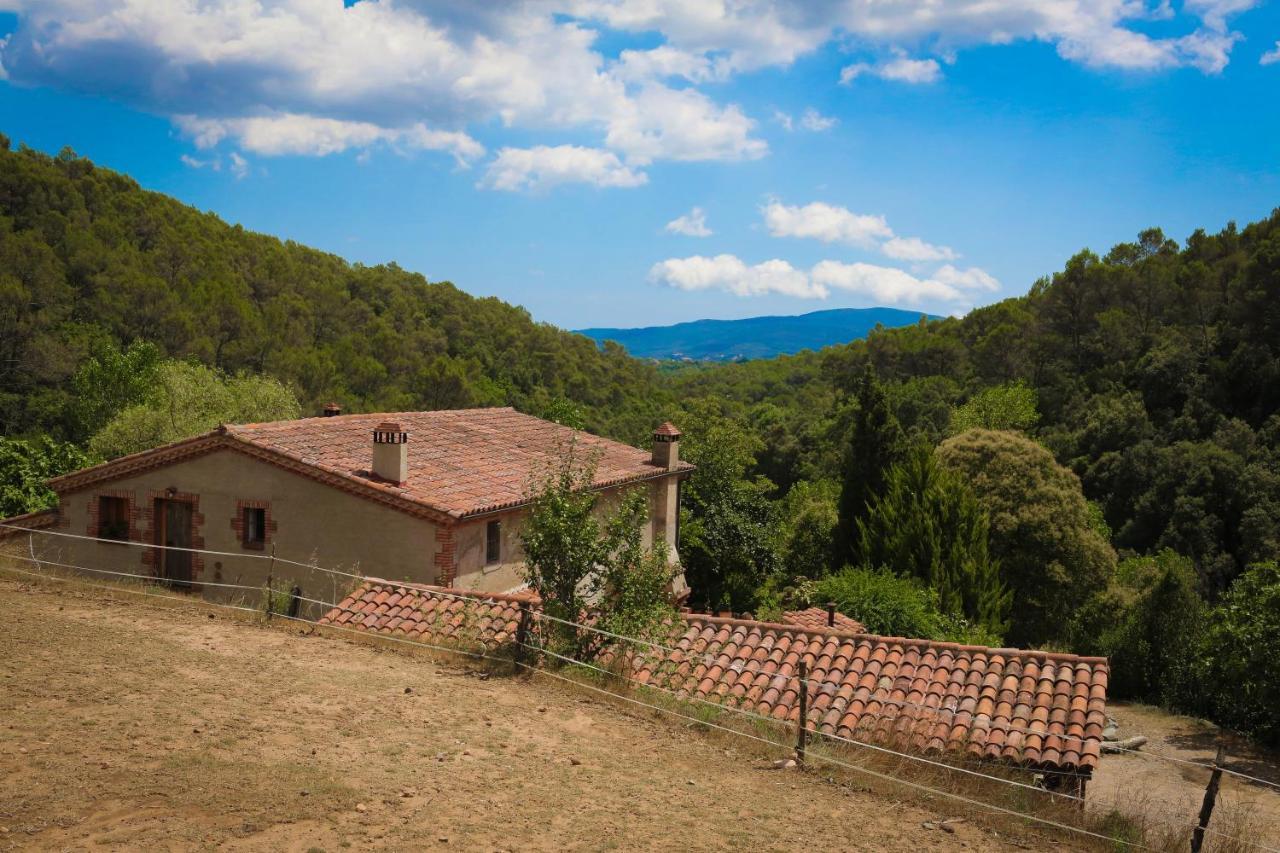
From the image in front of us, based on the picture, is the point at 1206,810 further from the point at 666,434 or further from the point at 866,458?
the point at 866,458

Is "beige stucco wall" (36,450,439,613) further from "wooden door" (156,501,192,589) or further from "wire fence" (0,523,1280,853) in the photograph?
"wire fence" (0,523,1280,853)

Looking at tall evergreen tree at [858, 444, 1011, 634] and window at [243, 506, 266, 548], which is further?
tall evergreen tree at [858, 444, 1011, 634]

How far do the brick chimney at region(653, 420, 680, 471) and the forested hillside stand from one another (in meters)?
23.9

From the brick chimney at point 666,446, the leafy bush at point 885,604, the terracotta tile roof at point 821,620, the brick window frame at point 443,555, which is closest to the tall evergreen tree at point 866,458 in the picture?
the leafy bush at point 885,604

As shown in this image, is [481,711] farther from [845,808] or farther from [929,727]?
[929,727]

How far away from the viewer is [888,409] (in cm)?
2773

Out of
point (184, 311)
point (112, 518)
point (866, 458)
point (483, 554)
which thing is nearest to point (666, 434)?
point (866, 458)

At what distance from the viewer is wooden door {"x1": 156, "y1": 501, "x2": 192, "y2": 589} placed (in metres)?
18.2

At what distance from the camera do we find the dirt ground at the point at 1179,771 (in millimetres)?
14484

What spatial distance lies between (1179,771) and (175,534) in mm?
20110

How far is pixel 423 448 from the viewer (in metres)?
20.4

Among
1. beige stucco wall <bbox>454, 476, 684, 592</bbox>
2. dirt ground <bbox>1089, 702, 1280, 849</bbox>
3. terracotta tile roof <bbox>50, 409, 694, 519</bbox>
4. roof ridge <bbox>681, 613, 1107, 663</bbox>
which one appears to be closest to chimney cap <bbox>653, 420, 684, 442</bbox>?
terracotta tile roof <bbox>50, 409, 694, 519</bbox>

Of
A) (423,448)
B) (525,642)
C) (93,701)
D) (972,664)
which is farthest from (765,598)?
(93,701)

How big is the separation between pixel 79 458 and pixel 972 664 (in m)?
25.8
